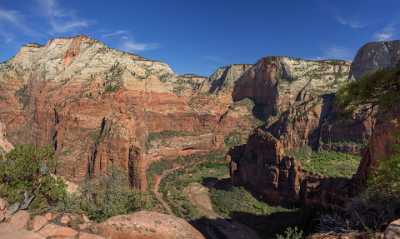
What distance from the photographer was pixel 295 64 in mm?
133125

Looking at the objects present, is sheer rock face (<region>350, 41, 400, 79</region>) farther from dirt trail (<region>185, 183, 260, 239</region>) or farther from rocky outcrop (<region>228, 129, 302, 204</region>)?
dirt trail (<region>185, 183, 260, 239</region>)

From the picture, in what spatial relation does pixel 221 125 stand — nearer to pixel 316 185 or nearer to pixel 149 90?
pixel 149 90

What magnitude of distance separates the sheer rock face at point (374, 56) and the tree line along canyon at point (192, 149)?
0.37 meters

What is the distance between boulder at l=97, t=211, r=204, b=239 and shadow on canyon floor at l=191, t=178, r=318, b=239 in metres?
22.4

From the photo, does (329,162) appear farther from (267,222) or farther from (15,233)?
(15,233)

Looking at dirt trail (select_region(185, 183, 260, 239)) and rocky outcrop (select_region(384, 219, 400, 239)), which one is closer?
rocky outcrop (select_region(384, 219, 400, 239))

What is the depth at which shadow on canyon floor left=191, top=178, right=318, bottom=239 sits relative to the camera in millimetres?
47188

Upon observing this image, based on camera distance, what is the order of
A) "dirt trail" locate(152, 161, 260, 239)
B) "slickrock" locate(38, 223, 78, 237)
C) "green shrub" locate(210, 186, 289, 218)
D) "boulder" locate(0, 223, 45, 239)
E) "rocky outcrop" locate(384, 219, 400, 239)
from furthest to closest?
1. "green shrub" locate(210, 186, 289, 218)
2. "dirt trail" locate(152, 161, 260, 239)
3. "slickrock" locate(38, 223, 78, 237)
4. "boulder" locate(0, 223, 45, 239)
5. "rocky outcrop" locate(384, 219, 400, 239)

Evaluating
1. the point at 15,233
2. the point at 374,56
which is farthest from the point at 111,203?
the point at 374,56

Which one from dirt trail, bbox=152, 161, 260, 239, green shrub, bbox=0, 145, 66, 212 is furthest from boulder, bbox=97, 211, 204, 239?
dirt trail, bbox=152, 161, 260, 239

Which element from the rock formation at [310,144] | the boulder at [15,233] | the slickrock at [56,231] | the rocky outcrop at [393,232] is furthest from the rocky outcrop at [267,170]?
the rocky outcrop at [393,232]

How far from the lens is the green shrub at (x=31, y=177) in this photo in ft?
88.2

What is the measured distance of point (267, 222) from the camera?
2169 inches

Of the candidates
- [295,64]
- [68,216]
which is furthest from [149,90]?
[68,216]
